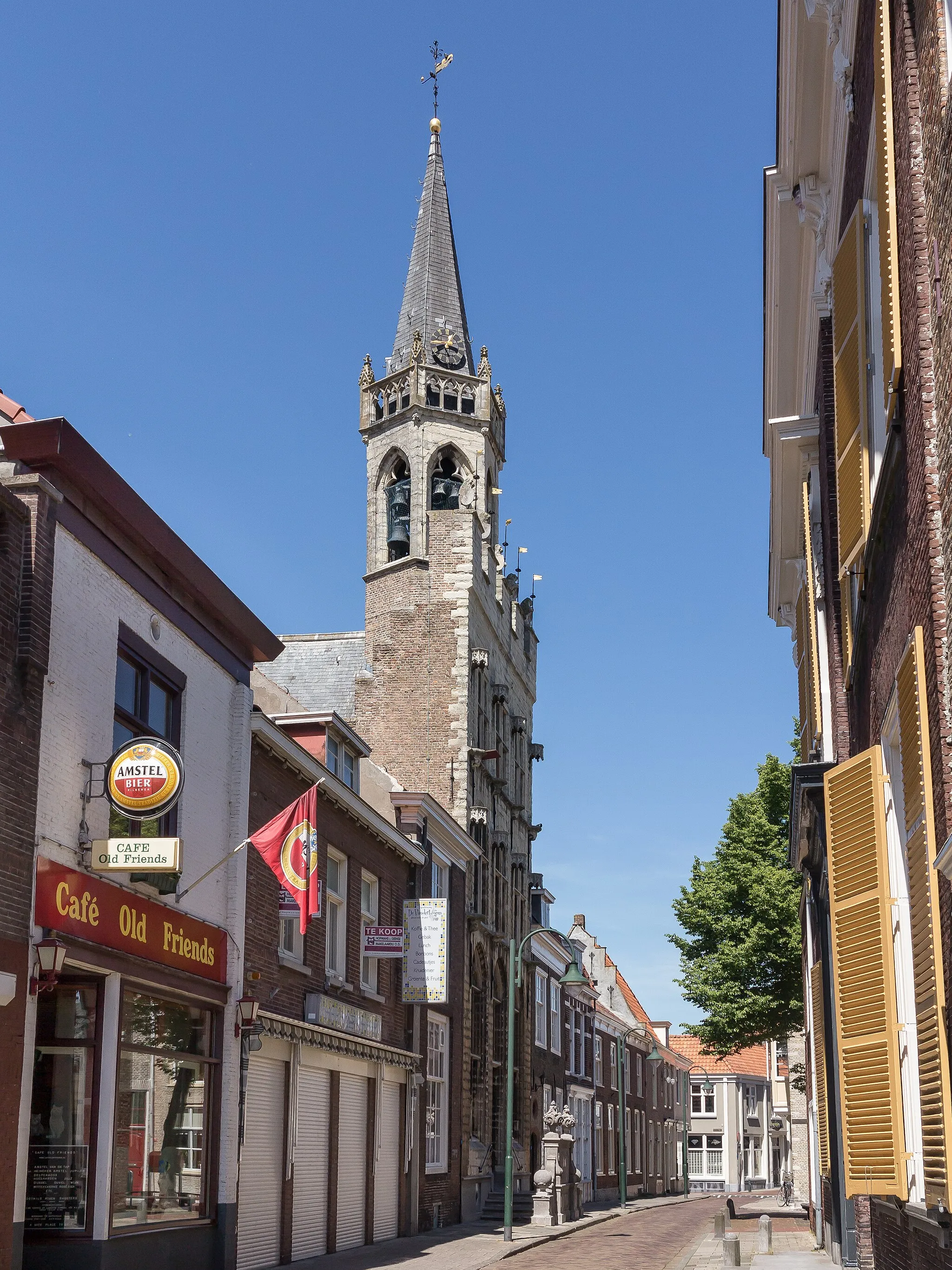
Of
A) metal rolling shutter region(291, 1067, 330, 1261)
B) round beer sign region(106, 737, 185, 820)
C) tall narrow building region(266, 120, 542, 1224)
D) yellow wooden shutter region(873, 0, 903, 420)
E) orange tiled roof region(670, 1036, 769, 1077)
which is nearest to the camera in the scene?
yellow wooden shutter region(873, 0, 903, 420)

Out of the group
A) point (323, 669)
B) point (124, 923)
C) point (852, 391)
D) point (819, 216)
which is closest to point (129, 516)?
point (124, 923)

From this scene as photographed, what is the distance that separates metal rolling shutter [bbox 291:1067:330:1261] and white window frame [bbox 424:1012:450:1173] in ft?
26.7

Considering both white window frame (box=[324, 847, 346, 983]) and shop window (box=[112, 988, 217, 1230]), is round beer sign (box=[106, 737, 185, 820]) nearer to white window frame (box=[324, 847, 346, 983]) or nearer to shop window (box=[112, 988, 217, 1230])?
shop window (box=[112, 988, 217, 1230])

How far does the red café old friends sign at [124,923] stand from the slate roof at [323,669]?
22.8 meters

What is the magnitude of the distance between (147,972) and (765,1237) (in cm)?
1270

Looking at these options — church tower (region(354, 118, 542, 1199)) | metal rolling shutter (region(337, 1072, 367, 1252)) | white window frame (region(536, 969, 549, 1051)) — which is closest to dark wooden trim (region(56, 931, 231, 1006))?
metal rolling shutter (region(337, 1072, 367, 1252))

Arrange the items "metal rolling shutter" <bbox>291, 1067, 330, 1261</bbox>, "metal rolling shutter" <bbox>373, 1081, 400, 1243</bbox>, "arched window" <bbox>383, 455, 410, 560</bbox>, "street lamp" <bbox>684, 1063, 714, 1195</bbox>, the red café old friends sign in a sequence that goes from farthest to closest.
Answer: "street lamp" <bbox>684, 1063, 714, 1195</bbox>
"arched window" <bbox>383, 455, 410, 560</bbox>
"metal rolling shutter" <bbox>373, 1081, 400, 1243</bbox>
"metal rolling shutter" <bbox>291, 1067, 330, 1261</bbox>
the red café old friends sign

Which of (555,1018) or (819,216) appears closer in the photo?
(819,216)

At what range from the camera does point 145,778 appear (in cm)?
1395

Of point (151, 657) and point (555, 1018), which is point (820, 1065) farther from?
point (555, 1018)

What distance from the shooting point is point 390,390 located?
148 feet

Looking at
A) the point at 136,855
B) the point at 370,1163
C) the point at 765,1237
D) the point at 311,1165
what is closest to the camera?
the point at 136,855

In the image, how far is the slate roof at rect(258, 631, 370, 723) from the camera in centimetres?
4116

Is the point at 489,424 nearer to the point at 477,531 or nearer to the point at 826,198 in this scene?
the point at 477,531
